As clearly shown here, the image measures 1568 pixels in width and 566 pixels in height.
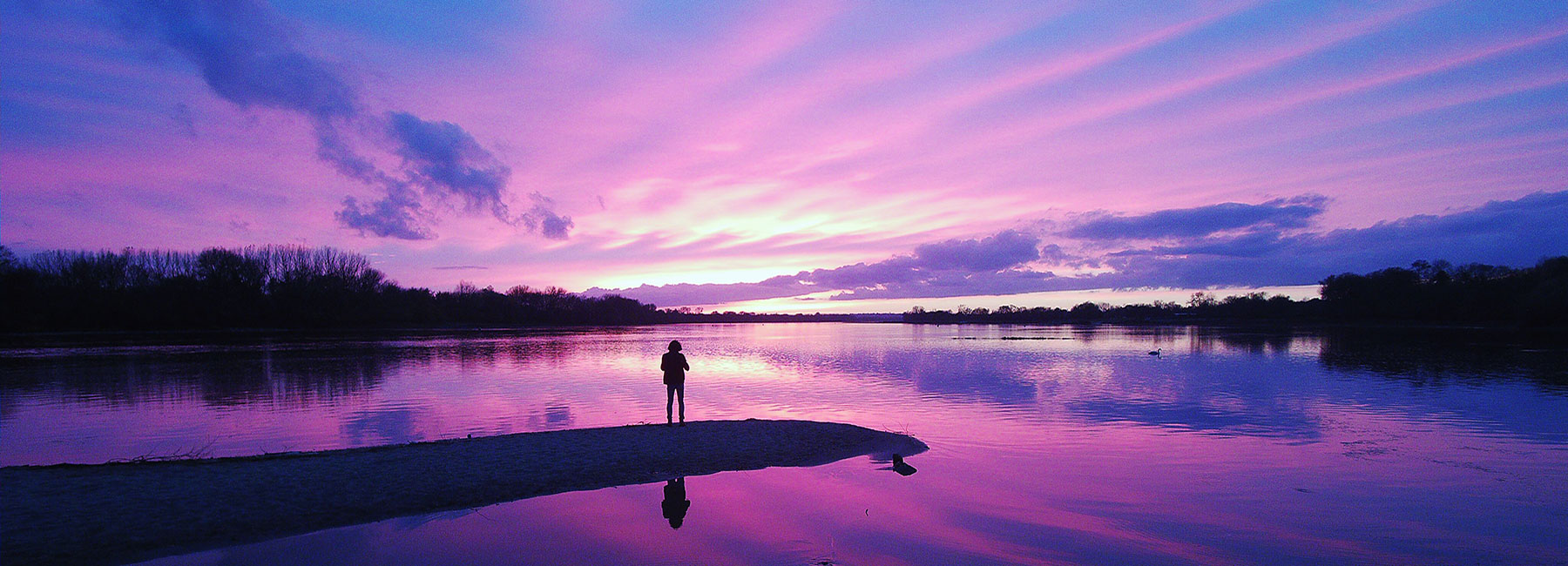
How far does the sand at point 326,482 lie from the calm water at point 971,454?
67 cm

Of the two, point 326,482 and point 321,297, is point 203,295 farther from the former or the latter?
point 326,482

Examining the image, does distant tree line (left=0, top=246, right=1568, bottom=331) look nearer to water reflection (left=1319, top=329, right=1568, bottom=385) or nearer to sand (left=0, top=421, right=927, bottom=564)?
water reflection (left=1319, top=329, right=1568, bottom=385)

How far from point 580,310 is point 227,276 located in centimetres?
8695

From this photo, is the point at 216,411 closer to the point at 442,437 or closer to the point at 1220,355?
the point at 442,437

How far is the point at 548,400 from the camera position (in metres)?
23.3

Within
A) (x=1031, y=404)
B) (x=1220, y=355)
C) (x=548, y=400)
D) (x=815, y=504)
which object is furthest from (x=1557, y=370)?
(x=548, y=400)

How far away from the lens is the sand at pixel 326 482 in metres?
7.67

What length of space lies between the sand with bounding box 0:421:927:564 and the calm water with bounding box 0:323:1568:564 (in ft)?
2.19

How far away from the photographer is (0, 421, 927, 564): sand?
767 cm

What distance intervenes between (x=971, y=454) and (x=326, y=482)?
446 inches

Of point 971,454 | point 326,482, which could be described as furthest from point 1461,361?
point 326,482

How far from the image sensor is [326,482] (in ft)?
32.6

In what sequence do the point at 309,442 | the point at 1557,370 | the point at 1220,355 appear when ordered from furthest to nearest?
the point at 1220,355 → the point at 1557,370 → the point at 309,442

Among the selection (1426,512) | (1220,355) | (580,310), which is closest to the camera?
(1426,512)
